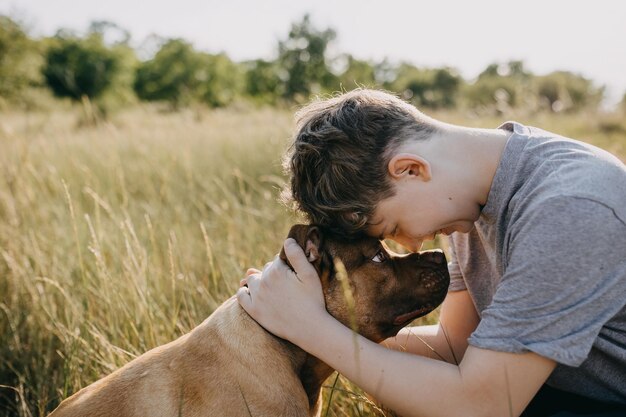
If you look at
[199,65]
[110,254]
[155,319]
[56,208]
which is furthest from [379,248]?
[199,65]

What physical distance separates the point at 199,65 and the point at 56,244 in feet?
168

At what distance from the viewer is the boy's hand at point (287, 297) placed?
2225 millimetres

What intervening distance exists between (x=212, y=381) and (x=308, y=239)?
0.71 meters

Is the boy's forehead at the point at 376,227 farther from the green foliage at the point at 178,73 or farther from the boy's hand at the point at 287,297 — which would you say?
the green foliage at the point at 178,73

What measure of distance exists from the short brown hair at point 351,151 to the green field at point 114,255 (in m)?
0.72

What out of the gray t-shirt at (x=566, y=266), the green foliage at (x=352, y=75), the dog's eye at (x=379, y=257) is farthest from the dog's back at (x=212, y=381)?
the green foliage at (x=352, y=75)

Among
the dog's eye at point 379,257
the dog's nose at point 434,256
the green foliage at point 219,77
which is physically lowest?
the green foliage at point 219,77

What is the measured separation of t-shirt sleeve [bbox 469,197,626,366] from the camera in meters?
1.74

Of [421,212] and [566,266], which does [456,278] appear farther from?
[566,266]

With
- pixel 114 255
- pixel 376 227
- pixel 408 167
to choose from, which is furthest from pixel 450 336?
pixel 114 255

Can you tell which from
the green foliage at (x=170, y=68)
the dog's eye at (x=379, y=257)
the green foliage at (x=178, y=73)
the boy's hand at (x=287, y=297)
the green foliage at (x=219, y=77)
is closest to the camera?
the boy's hand at (x=287, y=297)

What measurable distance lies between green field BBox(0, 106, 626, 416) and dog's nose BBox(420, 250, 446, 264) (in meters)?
0.72

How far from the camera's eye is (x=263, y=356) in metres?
2.26

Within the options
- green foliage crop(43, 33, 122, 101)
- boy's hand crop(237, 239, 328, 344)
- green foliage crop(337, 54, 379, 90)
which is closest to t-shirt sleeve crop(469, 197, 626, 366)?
boy's hand crop(237, 239, 328, 344)
